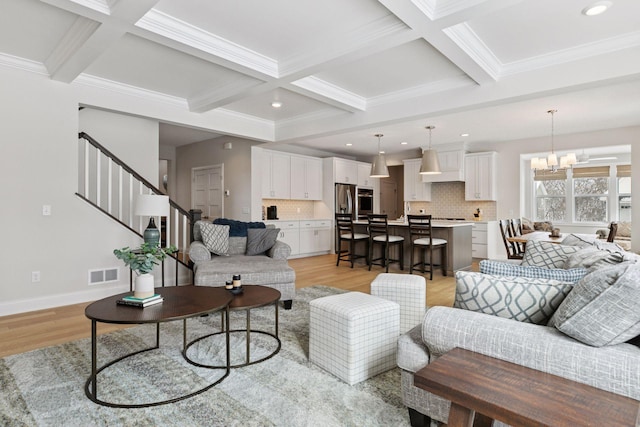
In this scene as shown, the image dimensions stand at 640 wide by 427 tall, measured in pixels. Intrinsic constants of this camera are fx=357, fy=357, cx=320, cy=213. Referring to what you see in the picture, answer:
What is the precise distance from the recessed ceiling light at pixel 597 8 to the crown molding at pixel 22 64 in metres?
5.01

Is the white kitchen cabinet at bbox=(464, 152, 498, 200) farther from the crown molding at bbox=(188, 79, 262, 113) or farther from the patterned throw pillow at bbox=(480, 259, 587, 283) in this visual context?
the patterned throw pillow at bbox=(480, 259, 587, 283)

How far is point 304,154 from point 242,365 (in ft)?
20.6

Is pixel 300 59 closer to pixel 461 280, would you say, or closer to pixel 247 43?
pixel 247 43

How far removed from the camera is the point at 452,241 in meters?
5.63

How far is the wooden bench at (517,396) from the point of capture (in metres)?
1.06

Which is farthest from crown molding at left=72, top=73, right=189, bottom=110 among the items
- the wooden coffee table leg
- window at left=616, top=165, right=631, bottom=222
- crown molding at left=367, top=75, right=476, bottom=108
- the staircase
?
window at left=616, top=165, right=631, bottom=222

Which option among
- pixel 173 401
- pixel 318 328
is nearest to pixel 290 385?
pixel 318 328

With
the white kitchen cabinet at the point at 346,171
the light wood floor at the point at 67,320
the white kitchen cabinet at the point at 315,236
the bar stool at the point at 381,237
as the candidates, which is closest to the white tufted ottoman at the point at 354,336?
the light wood floor at the point at 67,320

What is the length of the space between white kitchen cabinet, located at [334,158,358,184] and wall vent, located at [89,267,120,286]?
16.6ft

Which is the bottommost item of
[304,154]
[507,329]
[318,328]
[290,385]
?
[290,385]

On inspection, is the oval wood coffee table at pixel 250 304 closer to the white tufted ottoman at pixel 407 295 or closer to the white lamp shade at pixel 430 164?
the white tufted ottoman at pixel 407 295

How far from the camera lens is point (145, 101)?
4.55 meters

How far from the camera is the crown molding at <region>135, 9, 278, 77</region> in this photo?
274 cm

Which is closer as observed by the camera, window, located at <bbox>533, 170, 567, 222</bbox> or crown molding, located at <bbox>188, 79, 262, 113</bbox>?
crown molding, located at <bbox>188, 79, 262, 113</bbox>
